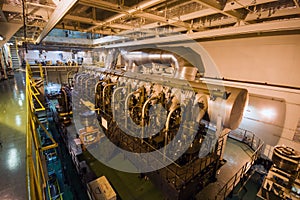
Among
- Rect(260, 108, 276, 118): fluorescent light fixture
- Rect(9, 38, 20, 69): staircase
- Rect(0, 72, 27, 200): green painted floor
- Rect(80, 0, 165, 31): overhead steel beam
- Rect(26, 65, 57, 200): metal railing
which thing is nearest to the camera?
Rect(26, 65, 57, 200): metal railing

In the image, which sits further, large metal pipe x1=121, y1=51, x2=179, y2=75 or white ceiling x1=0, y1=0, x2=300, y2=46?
Answer: large metal pipe x1=121, y1=51, x2=179, y2=75

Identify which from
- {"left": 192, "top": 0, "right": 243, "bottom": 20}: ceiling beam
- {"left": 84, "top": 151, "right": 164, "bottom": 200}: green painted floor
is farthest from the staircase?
{"left": 192, "top": 0, "right": 243, "bottom": 20}: ceiling beam

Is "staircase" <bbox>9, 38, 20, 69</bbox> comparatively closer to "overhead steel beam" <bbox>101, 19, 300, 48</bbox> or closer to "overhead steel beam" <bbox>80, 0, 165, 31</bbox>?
"overhead steel beam" <bbox>80, 0, 165, 31</bbox>

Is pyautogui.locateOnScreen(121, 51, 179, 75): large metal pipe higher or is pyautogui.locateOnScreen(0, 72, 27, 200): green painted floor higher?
pyautogui.locateOnScreen(121, 51, 179, 75): large metal pipe

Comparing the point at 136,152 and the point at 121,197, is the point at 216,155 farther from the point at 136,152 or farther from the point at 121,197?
the point at 121,197

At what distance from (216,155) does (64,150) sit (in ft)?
17.5

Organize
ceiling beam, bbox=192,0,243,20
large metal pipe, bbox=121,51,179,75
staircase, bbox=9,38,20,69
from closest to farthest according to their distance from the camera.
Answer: ceiling beam, bbox=192,0,243,20
large metal pipe, bbox=121,51,179,75
staircase, bbox=9,38,20,69

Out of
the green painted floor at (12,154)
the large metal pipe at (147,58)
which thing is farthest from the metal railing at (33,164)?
the large metal pipe at (147,58)

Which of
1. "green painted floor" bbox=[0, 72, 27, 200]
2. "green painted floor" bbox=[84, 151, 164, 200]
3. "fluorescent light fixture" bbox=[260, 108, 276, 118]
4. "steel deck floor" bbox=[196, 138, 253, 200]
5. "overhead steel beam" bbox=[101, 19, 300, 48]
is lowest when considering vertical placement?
"green painted floor" bbox=[84, 151, 164, 200]

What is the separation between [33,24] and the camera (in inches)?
213

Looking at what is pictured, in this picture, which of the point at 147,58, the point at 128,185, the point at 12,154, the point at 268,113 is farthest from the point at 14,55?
the point at 268,113

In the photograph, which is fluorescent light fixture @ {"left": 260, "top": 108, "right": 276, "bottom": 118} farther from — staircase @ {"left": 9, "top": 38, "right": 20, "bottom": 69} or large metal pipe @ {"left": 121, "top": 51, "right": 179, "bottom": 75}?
staircase @ {"left": 9, "top": 38, "right": 20, "bottom": 69}

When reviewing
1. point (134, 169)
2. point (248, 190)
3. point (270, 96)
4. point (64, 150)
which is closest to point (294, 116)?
point (270, 96)

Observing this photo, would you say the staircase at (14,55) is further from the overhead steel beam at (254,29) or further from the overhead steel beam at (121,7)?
the overhead steel beam at (254,29)
